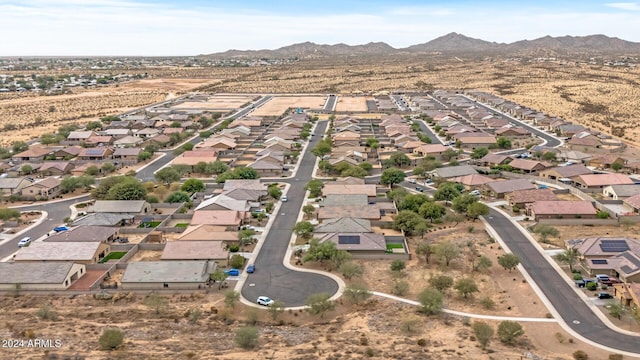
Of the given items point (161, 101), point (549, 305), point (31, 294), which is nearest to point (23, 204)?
point (31, 294)

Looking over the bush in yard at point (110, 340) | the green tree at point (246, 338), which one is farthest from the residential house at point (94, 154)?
the green tree at point (246, 338)

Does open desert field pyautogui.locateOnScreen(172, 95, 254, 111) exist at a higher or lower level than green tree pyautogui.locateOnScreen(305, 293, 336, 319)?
higher

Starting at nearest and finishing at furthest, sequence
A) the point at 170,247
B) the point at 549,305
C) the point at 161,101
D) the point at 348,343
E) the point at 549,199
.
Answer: the point at 348,343
the point at 549,305
the point at 170,247
the point at 549,199
the point at 161,101

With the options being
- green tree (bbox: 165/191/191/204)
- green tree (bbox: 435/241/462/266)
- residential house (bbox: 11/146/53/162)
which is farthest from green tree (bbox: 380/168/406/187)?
residential house (bbox: 11/146/53/162)

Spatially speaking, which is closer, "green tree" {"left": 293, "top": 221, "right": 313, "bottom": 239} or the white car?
the white car

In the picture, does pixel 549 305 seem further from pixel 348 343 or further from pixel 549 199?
pixel 549 199

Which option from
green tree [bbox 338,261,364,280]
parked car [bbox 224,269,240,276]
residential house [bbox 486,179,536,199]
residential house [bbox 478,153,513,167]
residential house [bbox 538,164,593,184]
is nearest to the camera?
green tree [bbox 338,261,364,280]

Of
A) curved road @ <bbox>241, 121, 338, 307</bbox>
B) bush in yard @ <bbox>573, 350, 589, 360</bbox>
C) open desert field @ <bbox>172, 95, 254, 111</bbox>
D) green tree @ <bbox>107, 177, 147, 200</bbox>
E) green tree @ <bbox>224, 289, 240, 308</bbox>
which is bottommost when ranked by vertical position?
curved road @ <bbox>241, 121, 338, 307</bbox>

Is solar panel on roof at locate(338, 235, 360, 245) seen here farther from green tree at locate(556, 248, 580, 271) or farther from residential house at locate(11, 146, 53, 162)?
residential house at locate(11, 146, 53, 162)
